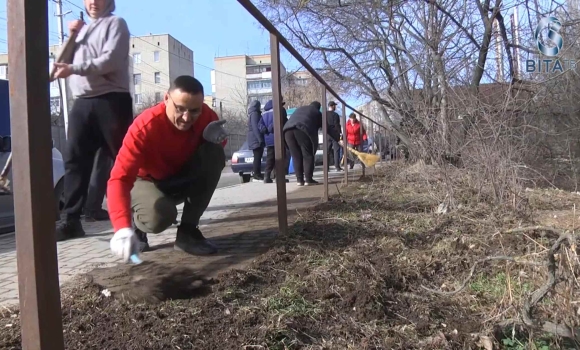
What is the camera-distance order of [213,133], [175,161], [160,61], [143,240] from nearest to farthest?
[213,133] < [175,161] < [143,240] < [160,61]

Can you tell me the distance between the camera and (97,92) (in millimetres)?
3865

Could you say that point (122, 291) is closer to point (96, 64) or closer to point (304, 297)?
point (304, 297)

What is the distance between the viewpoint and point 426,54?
10.3 meters

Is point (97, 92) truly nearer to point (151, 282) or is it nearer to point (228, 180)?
point (151, 282)

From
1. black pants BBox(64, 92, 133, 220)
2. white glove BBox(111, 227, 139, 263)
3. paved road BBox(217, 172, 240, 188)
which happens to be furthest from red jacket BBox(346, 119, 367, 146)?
white glove BBox(111, 227, 139, 263)

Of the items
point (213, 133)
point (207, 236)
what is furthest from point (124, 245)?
point (207, 236)

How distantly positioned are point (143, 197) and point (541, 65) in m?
8.40

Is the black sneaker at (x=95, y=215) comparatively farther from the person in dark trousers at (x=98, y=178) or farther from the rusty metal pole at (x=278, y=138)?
the rusty metal pole at (x=278, y=138)

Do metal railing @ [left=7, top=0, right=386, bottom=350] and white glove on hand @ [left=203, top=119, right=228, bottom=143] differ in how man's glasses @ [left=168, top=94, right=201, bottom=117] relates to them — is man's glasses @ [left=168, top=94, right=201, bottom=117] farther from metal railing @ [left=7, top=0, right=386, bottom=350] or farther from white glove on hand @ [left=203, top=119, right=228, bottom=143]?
metal railing @ [left=7, top=0, right=386, bottom=350]

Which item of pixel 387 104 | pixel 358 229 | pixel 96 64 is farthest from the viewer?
pixel 387 104

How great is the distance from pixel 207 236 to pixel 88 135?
3.90ft

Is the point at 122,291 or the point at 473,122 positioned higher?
the point at 473,122

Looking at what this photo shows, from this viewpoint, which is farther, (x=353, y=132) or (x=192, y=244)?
(x=353, y=132)

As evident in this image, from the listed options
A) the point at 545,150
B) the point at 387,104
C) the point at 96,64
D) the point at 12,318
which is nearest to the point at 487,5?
the point at 387,104
